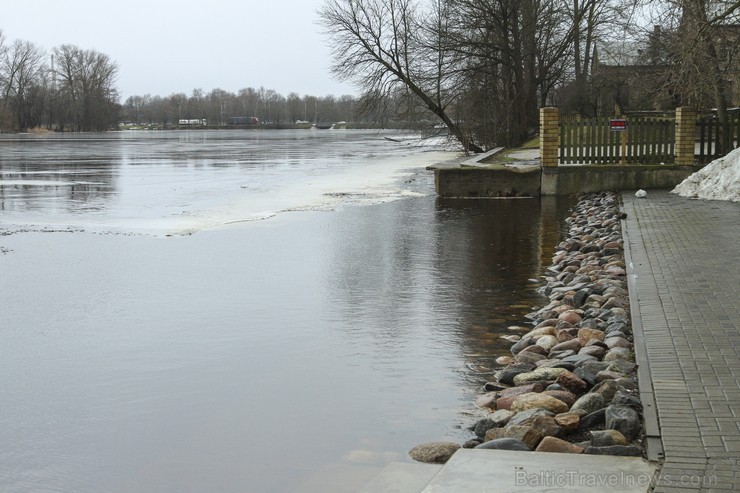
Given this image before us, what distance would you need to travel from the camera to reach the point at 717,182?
17.4 m

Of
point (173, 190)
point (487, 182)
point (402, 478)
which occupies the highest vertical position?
point (487, 182)

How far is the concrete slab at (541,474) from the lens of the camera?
4.48 m

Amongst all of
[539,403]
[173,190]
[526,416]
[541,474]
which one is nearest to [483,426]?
[526,416]

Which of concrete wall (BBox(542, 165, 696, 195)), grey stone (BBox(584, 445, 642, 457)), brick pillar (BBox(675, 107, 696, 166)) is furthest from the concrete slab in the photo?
brick pillar (BBox(675, 107, 696, 166))

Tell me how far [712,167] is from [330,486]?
15.1 meters

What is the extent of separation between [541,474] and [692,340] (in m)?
2.76

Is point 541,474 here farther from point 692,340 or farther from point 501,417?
point 692,340

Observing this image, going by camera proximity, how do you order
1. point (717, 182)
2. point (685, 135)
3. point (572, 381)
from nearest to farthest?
point (572, 381) → point (717, 182) → point (685, 135)

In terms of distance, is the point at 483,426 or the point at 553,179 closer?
the point at 483,426

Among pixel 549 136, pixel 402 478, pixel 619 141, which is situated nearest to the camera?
pixel 402 478

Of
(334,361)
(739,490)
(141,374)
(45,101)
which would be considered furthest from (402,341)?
(45,101)

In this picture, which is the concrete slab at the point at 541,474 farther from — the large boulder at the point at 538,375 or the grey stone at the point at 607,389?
the large boulder at the point at 538,375

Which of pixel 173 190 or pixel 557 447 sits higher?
pixel 173 190

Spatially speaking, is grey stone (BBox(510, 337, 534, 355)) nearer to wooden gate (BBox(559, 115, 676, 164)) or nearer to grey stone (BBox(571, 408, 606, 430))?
grey stone (BBox(571, 408, 606, 430))
